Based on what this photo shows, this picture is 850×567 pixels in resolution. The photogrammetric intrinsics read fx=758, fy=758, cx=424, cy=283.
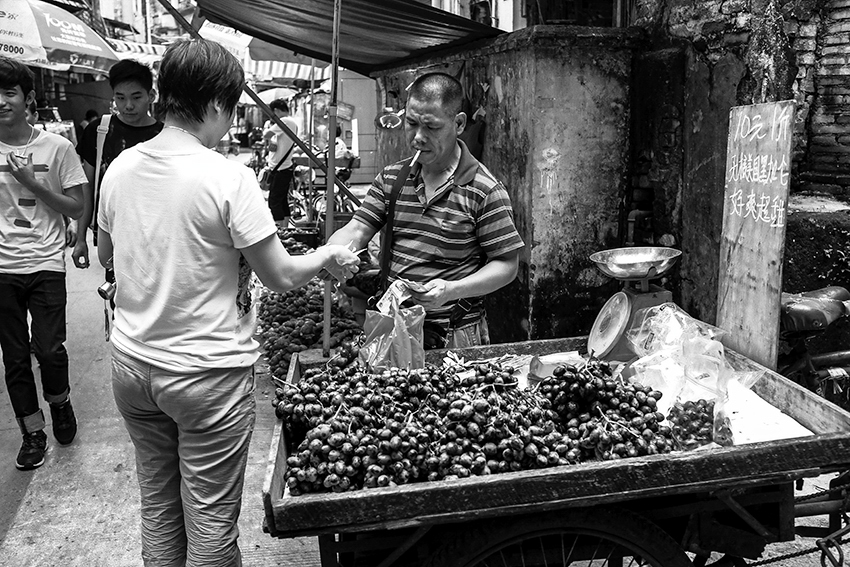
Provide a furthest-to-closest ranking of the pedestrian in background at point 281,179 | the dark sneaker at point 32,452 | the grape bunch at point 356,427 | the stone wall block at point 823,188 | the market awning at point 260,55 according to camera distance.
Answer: the market awning at point 260,55, the pedestrian in background at point 281,179, the stone wall block at point 823,188, the dark sneaker at point 32,452, the grape bunch at point 356,427

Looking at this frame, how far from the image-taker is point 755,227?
2.87 m

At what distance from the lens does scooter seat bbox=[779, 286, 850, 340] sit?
3.39 metres

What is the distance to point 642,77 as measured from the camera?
16.0 feet

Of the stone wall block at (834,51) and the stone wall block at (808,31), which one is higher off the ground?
the stone wall block at (808,31)

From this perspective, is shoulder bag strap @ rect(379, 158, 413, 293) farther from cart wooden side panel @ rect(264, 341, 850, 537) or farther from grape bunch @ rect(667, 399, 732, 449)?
grape bunch @ rect(667, 399, 732, 449)

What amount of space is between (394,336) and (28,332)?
2.47 meters

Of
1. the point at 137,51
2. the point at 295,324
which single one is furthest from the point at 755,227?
the point at 137,51

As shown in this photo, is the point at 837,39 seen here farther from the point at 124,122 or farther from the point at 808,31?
the point at 124,122

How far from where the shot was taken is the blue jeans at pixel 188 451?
229cm

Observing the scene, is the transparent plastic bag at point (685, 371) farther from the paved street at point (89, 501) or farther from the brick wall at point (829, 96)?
the brick wall at point (829, 96)

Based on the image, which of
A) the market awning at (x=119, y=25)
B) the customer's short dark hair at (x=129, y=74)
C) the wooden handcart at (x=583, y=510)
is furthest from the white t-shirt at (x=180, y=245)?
the market awning at (x=119, y=25)

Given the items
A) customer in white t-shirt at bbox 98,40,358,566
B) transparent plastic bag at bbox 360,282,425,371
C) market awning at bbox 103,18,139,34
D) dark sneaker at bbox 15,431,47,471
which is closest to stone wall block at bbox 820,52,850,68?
transparent plastic bag at bbox 360,282,425,371

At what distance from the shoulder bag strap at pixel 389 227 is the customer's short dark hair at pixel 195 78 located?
1.07 m

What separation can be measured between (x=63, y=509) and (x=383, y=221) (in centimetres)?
223
